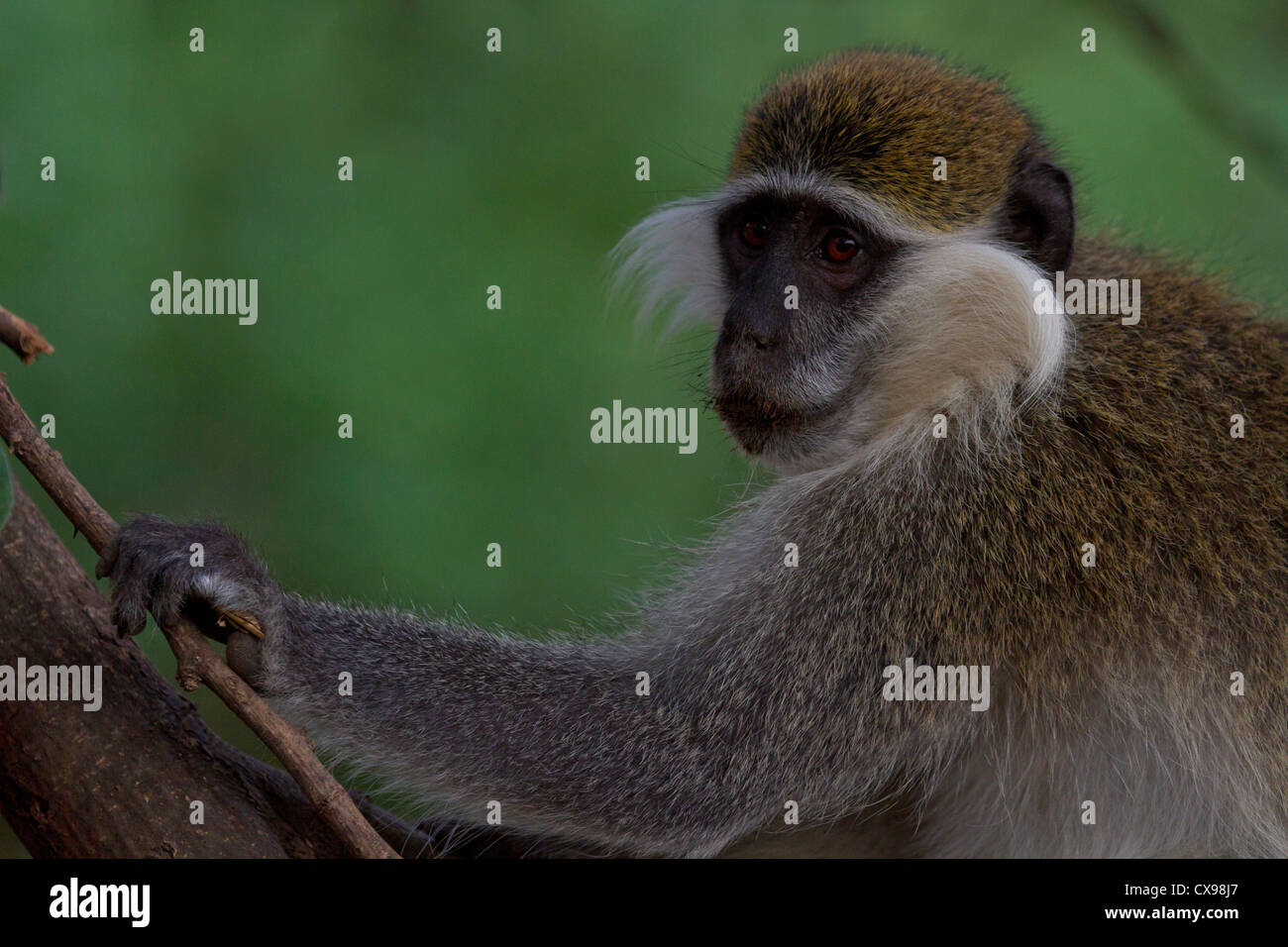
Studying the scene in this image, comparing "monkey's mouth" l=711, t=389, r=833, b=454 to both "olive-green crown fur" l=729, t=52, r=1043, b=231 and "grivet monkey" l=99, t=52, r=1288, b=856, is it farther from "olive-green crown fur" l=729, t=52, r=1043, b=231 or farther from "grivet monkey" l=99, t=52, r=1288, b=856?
"olive-green crown fur" l=729, t=52, r=1043, b=231

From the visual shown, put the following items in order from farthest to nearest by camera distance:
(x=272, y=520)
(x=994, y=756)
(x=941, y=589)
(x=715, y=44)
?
1. (x=715, y=44)
2. (x=272, y=520)
3. (x=994, y=756)
4. (x=941, y=589)

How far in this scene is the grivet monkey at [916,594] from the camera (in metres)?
3.73

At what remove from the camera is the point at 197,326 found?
5828 mm

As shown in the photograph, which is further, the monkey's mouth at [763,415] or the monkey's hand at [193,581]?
the monkey's mouth at [763,415]

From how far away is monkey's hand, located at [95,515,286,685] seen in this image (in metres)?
3.31

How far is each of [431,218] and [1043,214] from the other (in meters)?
2.93

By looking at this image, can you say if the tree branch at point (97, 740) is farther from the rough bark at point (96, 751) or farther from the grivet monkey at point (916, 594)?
the grivet monkey at point (916, 594)

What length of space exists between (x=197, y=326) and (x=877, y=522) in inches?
131

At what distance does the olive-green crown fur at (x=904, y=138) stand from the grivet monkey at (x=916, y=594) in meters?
0.01

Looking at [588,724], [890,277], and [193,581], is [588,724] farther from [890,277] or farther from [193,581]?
[890,277]

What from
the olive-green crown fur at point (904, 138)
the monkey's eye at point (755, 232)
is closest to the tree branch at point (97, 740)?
the monkey's eye at point (755, 232)

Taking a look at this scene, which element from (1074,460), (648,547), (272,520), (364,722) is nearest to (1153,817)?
(1074,460)

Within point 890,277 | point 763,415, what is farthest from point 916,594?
A: point 890,277

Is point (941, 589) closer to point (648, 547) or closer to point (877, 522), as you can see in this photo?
point (877, 522)
